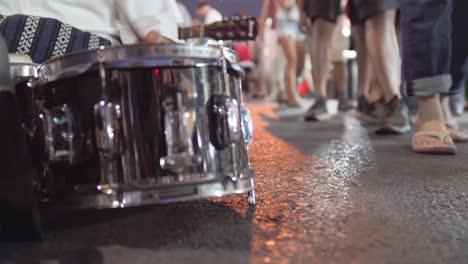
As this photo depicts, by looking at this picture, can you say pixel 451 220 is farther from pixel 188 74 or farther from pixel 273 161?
pixel 273 161

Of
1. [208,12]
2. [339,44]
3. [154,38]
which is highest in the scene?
[208,12]

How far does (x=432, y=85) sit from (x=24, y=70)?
1.27 meters

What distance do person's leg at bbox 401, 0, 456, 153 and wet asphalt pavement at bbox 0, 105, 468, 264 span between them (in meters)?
0.30

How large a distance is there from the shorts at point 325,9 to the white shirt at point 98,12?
1.64 m

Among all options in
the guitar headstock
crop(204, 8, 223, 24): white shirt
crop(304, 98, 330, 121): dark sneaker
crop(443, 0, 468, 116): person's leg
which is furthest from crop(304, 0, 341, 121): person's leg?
the guitar headstock

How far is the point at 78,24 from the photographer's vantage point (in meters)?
1.18

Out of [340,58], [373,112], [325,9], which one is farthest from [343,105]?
[325,9]

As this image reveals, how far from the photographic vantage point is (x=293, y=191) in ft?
3.53

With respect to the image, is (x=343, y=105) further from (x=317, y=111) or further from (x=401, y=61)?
(x=401, y=61)

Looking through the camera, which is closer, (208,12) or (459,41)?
(459,41)

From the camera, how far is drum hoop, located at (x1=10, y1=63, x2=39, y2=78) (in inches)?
34.0

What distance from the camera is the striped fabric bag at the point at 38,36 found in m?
1.03

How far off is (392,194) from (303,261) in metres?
0.45

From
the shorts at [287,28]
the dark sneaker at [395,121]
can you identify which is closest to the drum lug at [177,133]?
the dark sneaker at [395,121]
